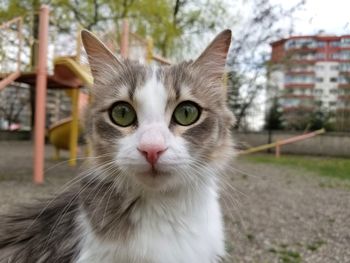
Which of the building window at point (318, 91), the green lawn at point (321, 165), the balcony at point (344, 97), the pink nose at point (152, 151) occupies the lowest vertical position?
the green lawn at point (321, 165)

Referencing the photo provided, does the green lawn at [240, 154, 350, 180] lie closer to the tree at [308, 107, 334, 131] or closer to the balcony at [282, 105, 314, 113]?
the balcony at [282, 105, 314, 113]

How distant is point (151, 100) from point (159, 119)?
0.27ft

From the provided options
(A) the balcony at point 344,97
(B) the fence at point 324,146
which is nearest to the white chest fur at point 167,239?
(A) the balcony at point 344,97

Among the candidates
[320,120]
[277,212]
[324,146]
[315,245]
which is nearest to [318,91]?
[324,146]

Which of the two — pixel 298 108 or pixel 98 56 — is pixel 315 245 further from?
pixel 298 108

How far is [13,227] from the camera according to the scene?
6.07ft

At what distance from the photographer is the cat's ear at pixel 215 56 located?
5.59 feet

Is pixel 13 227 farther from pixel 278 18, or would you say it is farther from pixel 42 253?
pixel 278 18

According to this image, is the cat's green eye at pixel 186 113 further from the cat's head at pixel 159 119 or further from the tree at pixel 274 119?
the tree at pixel 274 119

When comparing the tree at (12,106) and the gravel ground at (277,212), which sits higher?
the tree at (12,106)

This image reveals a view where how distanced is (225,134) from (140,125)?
432mm

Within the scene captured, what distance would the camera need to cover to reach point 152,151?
1308 millimetres

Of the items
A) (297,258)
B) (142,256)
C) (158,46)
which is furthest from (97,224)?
(158,46)

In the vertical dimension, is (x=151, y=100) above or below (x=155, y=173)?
above
